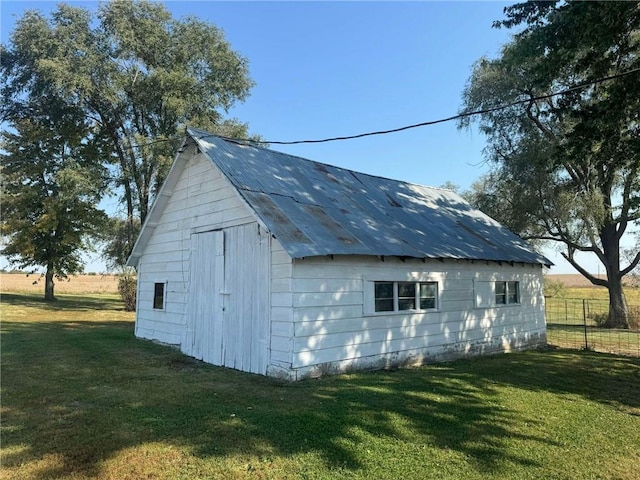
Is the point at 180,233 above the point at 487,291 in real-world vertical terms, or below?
above

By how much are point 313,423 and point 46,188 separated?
31786mm

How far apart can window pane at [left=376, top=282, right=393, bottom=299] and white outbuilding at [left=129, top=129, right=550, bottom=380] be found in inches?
1.2

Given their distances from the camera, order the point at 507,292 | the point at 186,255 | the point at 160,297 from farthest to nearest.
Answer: the point at 507,292 < the point at 160,297 < the point at 186,255

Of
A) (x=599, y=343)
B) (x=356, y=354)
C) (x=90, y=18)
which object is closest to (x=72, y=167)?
(x=90, y=18)

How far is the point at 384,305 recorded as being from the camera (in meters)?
10.8

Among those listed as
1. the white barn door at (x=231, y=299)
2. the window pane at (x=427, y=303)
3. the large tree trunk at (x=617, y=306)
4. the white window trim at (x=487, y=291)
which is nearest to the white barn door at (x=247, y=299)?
the white barn door at (x=231, y=299)

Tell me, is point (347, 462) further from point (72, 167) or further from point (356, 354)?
point (72, 167)

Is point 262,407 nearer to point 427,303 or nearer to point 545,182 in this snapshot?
point 427,303

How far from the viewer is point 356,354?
32.6 feet

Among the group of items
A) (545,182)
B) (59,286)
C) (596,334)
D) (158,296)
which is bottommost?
(596,334)

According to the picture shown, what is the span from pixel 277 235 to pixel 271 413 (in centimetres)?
353

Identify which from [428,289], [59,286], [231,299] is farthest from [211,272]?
[59,286]

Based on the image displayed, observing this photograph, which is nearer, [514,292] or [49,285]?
[514,292]

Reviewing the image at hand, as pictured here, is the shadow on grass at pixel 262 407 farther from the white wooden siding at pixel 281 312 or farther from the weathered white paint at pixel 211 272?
the weathered white paint at pixel 211 272
